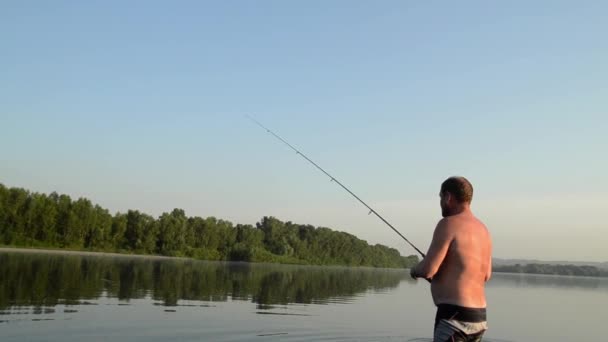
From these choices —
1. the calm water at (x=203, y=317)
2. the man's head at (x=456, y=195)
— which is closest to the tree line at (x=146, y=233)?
the calm water at (x=203, y=317)

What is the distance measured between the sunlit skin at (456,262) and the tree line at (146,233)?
8927 centimetres

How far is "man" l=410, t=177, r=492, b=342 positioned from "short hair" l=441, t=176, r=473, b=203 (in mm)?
207

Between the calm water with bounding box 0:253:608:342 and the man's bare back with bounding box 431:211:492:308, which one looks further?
the calm water with bounding box 0:253:608:342

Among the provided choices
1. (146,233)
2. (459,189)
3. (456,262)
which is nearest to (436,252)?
(456,262)

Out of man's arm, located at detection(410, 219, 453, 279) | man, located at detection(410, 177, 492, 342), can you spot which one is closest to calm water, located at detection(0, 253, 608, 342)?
man, located at detection(410, 177, 492, 342)

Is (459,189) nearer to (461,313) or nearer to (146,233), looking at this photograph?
(461,313)

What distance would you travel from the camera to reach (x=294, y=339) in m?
16.7

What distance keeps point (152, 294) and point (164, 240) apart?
8629cm

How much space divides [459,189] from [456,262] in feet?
2.69

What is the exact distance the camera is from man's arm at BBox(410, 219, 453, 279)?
566 cm

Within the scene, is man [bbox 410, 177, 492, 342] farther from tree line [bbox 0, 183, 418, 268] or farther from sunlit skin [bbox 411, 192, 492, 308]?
tree line [bbox 0, 183, 418, 268]

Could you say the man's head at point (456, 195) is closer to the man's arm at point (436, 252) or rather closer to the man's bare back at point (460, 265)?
the man's bare back at point (460, 265)

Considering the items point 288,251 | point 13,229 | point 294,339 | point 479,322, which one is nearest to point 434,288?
point 479,322

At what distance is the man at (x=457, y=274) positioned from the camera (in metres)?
5.71
